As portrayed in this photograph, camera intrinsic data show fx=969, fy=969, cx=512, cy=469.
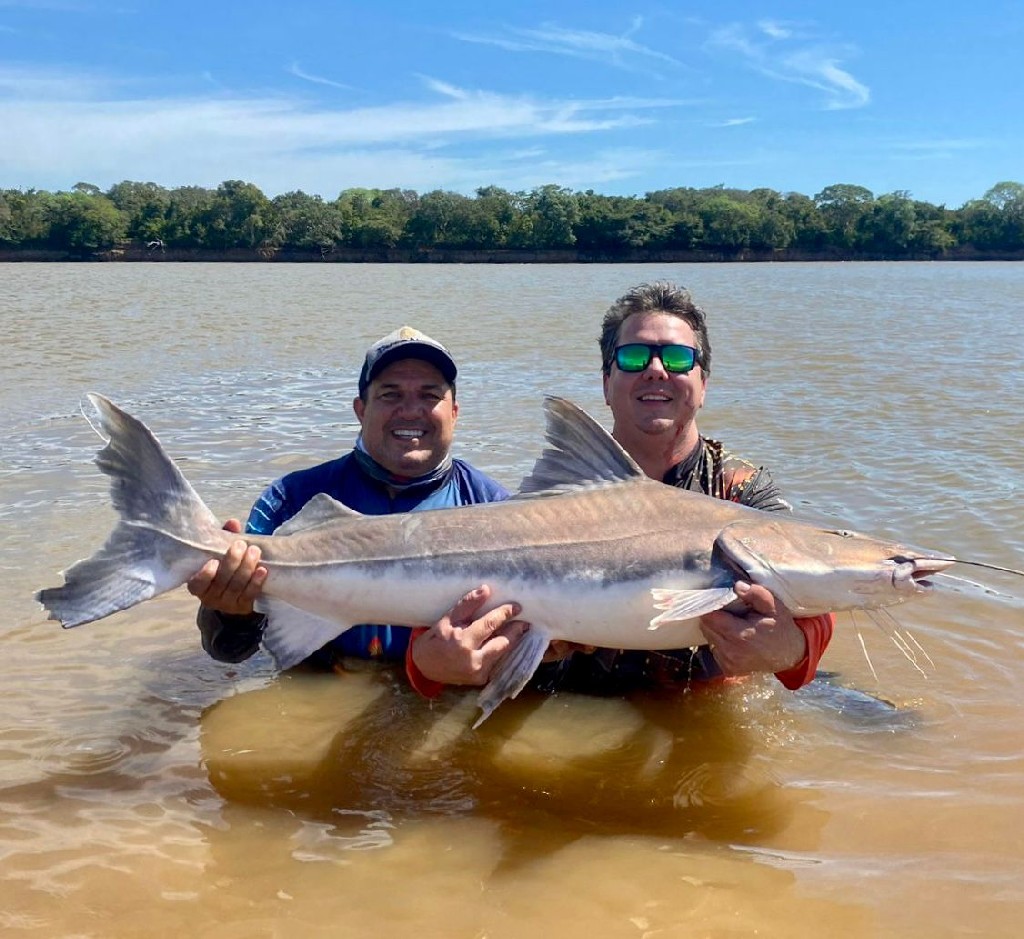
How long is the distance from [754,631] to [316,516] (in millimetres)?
1851

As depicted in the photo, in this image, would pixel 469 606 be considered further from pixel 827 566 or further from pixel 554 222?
pixel 554 222

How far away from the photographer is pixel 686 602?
356cm

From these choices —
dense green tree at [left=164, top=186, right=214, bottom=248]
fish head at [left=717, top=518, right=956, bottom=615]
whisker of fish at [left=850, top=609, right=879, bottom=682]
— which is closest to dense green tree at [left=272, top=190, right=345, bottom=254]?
dense green tree at [left=164, top=186, right=214, bottom=248]

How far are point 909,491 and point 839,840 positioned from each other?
6.19 metres

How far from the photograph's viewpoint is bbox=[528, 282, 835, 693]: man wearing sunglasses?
4.70 meters

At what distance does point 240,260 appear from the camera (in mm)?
108750

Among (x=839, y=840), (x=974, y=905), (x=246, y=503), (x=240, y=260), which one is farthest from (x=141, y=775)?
(x=240, y=260)

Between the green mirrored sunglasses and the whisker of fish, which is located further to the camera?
the whisker of fish

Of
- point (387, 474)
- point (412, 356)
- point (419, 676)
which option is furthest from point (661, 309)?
point (419, 676)

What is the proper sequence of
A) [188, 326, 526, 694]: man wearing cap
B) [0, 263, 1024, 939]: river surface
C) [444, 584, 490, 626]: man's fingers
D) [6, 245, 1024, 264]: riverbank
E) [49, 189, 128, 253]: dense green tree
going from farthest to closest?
1. [6, 245, 1024, 264]: riverbank
2. [49, 189, 128, 253]: dense green tree
3. [188, 326, 526, 694]: man wearing cap
4. [444, 584, 490, 626]: man's fingers
5. [0, 263, 1024, 939]: river surface

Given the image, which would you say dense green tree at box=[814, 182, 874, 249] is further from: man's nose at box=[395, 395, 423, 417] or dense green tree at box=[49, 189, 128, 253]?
man's nose at box=[395, 395, 423, 417]

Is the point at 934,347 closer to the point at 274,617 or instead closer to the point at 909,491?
the point at 909,491

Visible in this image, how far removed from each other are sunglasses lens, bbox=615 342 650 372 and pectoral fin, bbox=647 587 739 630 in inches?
54.3

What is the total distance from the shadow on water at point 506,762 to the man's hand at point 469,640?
0.62 meters
